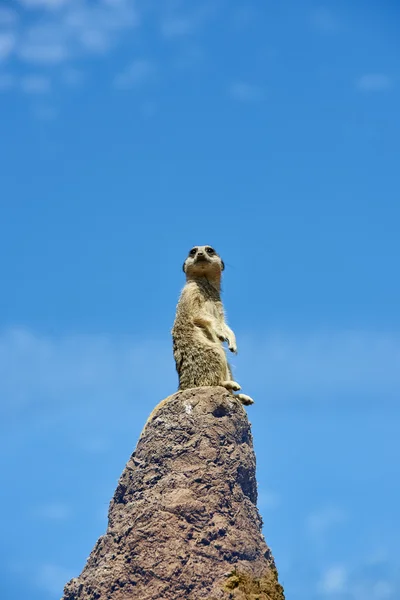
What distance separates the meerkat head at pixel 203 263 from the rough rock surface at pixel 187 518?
2.85 m

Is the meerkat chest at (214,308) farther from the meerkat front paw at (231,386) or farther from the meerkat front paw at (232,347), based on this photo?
the meerkat front paw at (231,386)

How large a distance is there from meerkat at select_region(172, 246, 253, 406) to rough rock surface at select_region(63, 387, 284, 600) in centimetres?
67

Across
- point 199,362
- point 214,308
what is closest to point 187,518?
point 199,362

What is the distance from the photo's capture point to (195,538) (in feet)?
76.9

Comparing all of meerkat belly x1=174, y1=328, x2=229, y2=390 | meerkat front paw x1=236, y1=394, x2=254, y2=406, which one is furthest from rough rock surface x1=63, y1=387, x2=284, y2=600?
meerkat belly x1=174, y1=328, x2=229, y2=390

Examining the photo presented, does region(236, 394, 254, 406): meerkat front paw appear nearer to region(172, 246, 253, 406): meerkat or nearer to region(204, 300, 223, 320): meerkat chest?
region(172, 246, 253, 406): meerkat

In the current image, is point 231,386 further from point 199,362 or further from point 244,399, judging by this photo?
point 199,362

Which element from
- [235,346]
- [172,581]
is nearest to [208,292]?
[235,346]

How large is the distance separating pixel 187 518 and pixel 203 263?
555 centimetres

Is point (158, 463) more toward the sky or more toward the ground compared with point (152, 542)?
more toward the sky

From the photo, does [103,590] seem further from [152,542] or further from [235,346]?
[235,346]

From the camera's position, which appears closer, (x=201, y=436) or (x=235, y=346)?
(x=201, y=436)

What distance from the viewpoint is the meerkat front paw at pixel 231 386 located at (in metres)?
25.4

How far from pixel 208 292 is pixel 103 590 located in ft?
21.3
